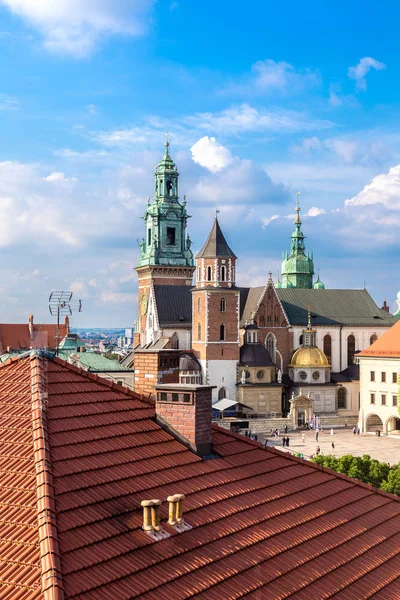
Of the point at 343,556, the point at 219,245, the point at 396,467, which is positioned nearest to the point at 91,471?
the point at 343,556

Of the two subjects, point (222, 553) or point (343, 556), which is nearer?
point (222, 553)

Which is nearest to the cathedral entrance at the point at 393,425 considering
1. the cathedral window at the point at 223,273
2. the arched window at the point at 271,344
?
the arched window at the point at 271,344

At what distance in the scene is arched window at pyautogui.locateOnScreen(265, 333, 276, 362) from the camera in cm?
7344

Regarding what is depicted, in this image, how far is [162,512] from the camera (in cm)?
916

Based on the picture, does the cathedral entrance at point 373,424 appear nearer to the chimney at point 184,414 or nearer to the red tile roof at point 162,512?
the red tile roof at point 162,512

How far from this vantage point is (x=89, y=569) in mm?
7434

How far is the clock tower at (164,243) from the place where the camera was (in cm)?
8494

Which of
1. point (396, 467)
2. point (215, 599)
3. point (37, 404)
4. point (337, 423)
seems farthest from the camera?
point (337, 423)

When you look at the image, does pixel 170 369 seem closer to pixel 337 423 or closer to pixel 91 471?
pixel 91 471

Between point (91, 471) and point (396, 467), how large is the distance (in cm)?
2411

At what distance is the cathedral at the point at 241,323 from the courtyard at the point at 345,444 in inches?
278

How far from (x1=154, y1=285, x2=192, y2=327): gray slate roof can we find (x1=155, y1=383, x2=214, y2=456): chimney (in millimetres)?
60061

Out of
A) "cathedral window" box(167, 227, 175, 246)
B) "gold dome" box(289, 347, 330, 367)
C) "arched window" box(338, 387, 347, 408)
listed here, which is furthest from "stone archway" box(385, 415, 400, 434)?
"cathedral window" box(167, 227, 175, 246)

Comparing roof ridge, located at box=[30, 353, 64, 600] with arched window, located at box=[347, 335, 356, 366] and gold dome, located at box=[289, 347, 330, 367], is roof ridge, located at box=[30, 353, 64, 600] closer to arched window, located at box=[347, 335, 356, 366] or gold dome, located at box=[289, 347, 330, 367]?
gold dome, located at box=[289, 347, 330, 367]
